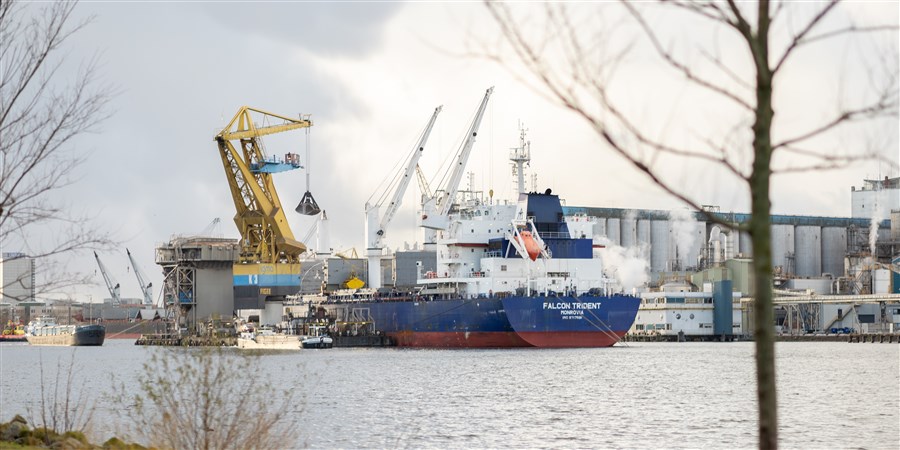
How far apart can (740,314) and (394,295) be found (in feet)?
99.4

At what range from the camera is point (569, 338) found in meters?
58.9

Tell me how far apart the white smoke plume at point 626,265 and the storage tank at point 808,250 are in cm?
1811

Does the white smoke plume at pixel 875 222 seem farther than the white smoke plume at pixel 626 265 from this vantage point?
Yes

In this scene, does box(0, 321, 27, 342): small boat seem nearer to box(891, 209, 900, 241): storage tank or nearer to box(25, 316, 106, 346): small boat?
box(25, 316, 106, 346): small boat

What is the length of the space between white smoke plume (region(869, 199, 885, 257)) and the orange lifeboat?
48.7 metres

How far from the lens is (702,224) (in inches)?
4323

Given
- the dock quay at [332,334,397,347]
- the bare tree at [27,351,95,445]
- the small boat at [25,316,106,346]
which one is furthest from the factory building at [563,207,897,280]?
the bare tree at [27,351,95,445]

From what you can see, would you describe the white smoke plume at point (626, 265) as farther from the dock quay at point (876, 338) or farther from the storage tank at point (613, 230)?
the dock quay at point (876, 338)

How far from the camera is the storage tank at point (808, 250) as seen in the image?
114188 mm

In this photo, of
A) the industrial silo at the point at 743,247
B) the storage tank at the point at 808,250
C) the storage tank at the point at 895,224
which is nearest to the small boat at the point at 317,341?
the industrial silo at the point at 743,247

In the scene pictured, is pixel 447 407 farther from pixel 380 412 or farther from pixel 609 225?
pixel 609 225

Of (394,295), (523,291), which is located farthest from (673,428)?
(394,295)

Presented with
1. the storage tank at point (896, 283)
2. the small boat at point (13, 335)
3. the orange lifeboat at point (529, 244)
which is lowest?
the small boat at point (13, 335)

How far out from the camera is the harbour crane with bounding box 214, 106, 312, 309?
81.9 m
